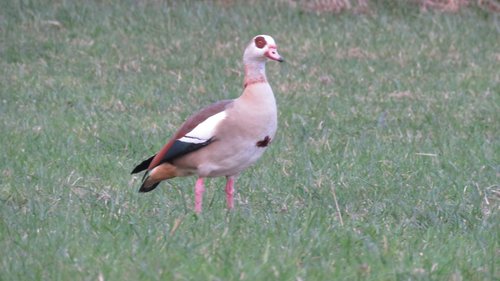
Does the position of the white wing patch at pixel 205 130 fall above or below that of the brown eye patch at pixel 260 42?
below

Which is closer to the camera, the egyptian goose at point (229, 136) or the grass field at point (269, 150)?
the grass field at point (269, 150)

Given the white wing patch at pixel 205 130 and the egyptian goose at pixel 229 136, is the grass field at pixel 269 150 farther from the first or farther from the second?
the white wing patch at pixel 205 130

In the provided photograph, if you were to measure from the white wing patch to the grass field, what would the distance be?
44 centimetres

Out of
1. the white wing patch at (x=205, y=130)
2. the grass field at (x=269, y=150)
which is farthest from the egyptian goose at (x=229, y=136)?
the grass field at (x=269, y=150)

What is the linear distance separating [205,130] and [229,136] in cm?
17

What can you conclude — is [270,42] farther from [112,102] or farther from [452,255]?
[112,102]

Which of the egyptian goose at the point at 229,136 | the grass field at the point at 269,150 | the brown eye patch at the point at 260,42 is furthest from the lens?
the brown eye patch at the point at 260,42

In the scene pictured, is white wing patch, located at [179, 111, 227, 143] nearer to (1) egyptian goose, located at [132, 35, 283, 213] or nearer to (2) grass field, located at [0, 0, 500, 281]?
(1) egyptian goose, located at [132, 35, 283, 213]

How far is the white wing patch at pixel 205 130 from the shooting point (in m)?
6.70

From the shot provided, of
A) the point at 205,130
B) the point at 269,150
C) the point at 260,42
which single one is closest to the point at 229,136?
the point at 205,130

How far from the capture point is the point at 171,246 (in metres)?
5.50

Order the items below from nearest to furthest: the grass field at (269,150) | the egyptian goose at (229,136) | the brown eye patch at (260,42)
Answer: the grass field at (269,150) → the egyptian goose at (229,136) → the brown eye patch at (260,42)

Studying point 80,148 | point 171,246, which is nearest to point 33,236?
point 171,246

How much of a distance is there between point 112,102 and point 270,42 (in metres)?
4.37
